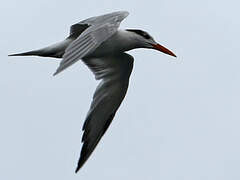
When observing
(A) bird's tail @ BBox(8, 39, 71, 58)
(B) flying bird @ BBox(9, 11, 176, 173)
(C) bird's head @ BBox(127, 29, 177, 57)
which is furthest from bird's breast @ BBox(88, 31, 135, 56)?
(A) bird's tail @ BBox(8, 39, 71, 58)

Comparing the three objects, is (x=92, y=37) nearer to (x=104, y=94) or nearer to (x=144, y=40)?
(x=144, y=40)

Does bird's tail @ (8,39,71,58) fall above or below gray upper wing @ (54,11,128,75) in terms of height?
below

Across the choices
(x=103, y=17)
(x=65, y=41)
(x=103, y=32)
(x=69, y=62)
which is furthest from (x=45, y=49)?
(x=69, y=62)

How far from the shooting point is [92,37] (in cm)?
1292

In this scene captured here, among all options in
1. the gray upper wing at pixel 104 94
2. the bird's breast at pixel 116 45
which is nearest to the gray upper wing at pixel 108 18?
the bird's breast at pixel 116 45

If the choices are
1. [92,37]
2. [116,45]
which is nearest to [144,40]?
[116,45]

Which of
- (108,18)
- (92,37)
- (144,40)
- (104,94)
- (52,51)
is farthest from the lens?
(104,94)

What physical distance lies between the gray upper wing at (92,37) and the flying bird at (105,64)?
0.08 ft

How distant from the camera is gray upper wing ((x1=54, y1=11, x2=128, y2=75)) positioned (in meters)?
12.2

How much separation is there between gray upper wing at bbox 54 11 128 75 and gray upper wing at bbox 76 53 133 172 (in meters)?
1.78

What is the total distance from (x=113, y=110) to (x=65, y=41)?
5.80 ft

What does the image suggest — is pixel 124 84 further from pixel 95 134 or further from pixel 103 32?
pixel 103 32

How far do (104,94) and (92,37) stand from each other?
3550 millimetres

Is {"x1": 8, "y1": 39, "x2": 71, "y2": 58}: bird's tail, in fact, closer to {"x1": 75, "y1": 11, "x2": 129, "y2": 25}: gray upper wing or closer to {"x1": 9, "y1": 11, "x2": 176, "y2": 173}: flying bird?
{"x1": 9, "y1": 11, "x2": 176, "y2": 173}: flying bird
